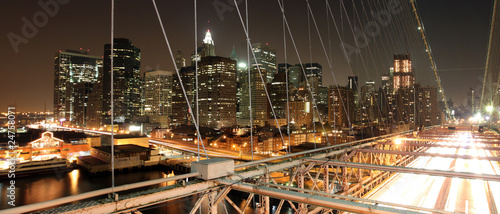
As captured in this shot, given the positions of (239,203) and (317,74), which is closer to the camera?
(239,203)

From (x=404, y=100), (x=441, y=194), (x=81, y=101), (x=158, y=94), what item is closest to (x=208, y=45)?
(x=158, y=94)

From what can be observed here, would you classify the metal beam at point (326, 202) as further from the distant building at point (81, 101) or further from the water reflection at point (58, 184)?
the distant building at point (81, 101)

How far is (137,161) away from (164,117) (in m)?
92.6

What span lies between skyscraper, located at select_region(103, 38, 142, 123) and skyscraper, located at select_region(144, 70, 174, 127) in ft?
17.5

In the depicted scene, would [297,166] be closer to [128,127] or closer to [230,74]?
[128,127]

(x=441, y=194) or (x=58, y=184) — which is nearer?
(x=441, y=194)

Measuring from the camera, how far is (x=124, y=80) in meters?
134

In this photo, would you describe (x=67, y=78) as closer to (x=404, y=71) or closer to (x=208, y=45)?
(x=208, y=45)

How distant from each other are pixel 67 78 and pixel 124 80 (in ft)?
98.0

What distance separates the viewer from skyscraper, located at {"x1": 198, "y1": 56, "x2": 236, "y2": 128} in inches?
4232

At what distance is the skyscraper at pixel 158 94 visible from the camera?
13612cm

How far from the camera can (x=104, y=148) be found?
138 feet

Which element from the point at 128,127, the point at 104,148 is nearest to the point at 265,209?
the point at 104,148

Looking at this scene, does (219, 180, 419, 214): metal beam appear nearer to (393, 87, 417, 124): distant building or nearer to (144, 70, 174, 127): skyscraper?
(393, 87, 417, 124): distant building
